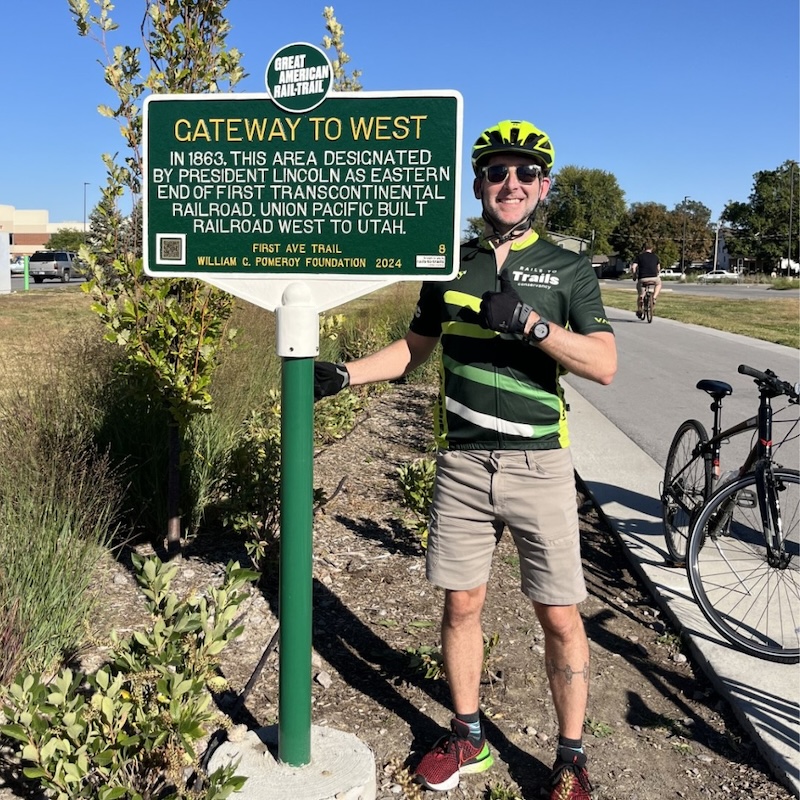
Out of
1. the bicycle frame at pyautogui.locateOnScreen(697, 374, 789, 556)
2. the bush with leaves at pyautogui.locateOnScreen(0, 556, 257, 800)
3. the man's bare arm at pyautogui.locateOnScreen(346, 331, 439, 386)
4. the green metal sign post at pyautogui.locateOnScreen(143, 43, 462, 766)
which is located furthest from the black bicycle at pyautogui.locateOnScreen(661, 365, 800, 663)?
the bush with leaves at pyautogui.locateOnScreen(0, 556, 257, 800)

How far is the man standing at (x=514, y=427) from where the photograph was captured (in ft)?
8.15

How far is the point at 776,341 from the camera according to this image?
1492 centimetres

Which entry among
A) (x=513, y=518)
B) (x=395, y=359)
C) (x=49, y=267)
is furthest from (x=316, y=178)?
(x=49, y=267)

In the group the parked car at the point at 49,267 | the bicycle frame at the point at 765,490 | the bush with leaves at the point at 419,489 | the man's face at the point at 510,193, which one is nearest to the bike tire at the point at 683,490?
the bicycle frame at the point at 765,490

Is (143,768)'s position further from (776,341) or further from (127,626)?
(776,341)

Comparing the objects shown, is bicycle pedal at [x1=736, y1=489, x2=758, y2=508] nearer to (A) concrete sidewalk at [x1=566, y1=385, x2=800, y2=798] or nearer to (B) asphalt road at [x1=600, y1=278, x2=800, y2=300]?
(A) concrete sidewalk at [x1=566, y1=385, x2=800, y2=798]

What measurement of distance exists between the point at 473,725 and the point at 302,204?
1705 millimetres

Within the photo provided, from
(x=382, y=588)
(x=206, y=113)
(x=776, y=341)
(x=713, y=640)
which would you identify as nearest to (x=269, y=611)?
(x=382, y=588)

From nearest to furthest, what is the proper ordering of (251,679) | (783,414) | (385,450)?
(251,679) → (385,450) → (783,414)

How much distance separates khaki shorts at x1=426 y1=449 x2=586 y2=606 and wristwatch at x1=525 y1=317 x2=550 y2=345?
42cm

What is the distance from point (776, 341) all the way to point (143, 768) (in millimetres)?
14681

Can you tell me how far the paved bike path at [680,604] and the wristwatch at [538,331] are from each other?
1626 mm

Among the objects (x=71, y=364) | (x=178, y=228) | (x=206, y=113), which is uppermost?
(x=206, y=113)

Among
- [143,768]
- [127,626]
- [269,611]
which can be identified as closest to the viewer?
[143,768]
